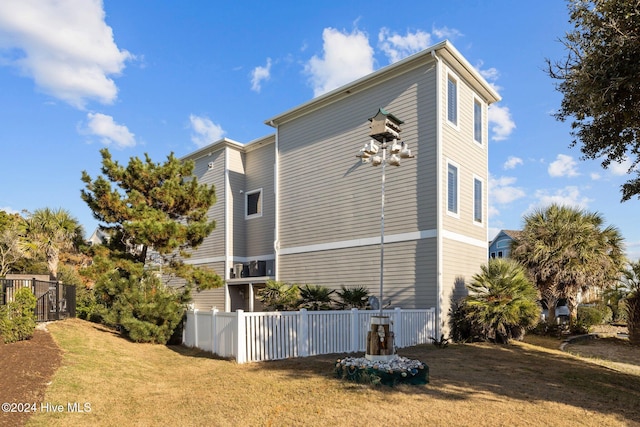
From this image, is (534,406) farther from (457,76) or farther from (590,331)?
(590,331)

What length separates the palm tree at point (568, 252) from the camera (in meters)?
17.0

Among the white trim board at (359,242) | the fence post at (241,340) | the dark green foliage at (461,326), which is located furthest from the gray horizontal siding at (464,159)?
the fence post at (241,340)

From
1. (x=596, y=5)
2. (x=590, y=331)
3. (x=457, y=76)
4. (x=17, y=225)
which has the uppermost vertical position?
(x=457, y=76)

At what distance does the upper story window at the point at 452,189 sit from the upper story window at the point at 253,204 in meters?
9.39

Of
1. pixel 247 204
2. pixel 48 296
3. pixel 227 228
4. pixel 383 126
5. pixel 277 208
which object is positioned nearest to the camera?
pixel 383 126

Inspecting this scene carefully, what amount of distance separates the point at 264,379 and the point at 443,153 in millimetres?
8907

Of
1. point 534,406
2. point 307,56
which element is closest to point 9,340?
point 534,406

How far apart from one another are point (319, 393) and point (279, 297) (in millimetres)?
7703

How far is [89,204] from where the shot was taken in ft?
43.5

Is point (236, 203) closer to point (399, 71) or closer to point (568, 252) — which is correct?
point (399, 71)

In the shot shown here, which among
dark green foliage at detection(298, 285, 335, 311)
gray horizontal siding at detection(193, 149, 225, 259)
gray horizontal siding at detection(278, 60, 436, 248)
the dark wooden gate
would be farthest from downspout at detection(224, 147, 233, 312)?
dark green foliage at detection(298, 285, 335, 311)

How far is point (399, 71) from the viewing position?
47.2 feet

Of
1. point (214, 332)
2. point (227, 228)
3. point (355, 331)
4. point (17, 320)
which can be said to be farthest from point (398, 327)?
point (227, 228)

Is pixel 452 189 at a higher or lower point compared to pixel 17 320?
higher
